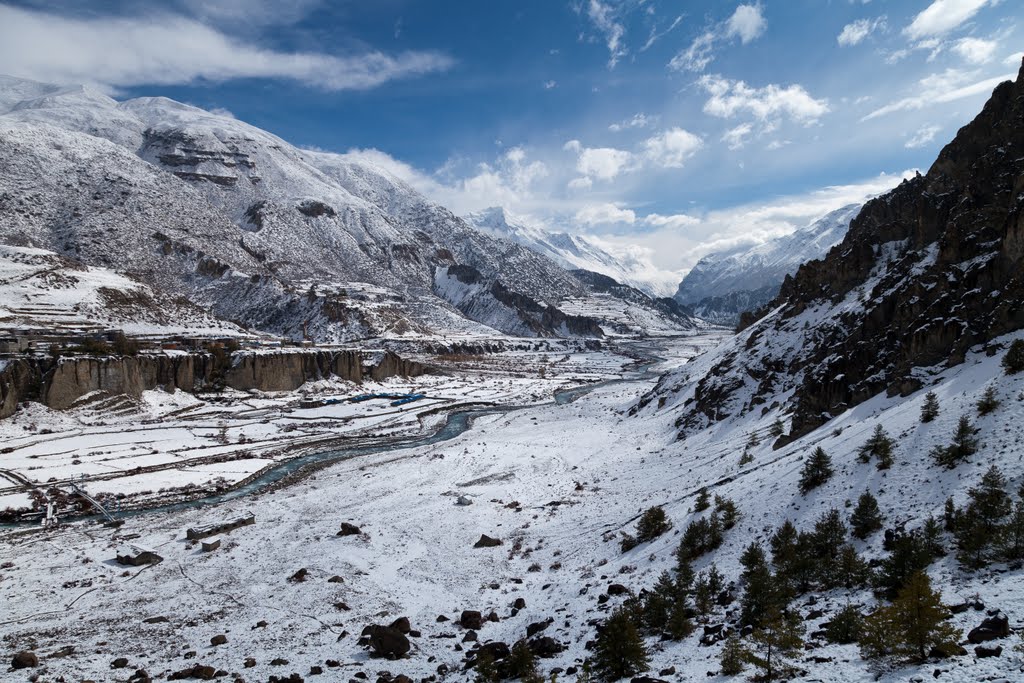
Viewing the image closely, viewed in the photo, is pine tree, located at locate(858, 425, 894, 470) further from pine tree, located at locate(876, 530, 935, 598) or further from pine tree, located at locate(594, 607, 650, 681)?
pine tree, located at locate(594, 607, 650, 681)

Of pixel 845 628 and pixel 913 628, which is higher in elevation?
pixel 913 628

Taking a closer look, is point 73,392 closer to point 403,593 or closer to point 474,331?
point 403,593

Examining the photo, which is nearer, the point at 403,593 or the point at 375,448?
the point at 403,593

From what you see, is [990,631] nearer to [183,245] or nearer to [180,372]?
[180,372]

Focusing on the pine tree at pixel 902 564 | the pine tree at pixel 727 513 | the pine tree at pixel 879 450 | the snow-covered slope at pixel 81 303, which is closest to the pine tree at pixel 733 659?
the pine tree at pixel 902 564

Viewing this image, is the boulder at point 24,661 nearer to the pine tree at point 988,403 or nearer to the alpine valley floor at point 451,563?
the alpine valley floor at point 451,563

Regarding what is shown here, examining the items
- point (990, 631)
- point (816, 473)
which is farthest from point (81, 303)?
point (990, 631)

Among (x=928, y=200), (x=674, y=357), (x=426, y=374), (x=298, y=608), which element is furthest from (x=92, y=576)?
(x=674, y=357)
